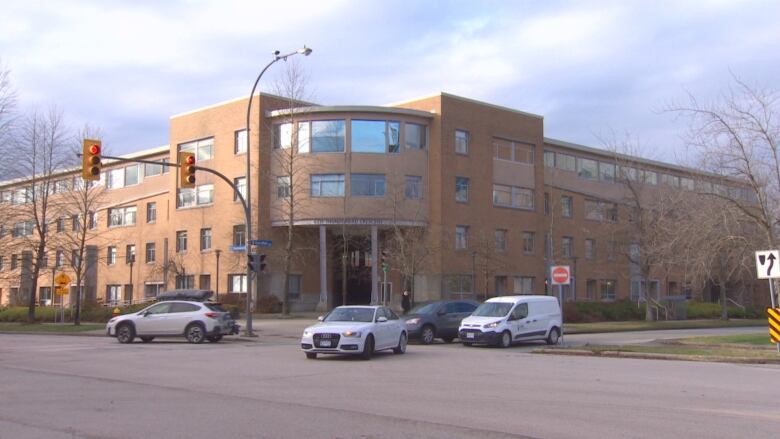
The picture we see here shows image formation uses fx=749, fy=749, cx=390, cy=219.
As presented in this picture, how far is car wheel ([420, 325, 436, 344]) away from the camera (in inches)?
1021

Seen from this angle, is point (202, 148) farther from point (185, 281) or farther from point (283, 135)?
point (185, 281)

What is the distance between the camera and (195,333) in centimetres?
2539

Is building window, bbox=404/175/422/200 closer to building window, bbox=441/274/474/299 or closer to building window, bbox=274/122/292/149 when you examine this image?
building window, bbox=441/274/474/299

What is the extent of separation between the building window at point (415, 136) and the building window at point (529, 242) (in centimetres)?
1183

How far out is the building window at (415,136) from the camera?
51125 millimetres

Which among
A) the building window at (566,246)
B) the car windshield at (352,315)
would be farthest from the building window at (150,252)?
the car windshield at (352,315)

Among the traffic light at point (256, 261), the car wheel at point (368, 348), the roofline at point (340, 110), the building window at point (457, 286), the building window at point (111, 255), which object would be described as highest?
the roofline at point (340, 110)

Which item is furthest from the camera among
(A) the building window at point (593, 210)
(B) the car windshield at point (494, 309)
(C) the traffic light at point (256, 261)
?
(A) the building window at point (593, 210)

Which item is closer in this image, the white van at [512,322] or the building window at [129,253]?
the white van at [512,322]

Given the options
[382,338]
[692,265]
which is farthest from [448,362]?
[692,265]

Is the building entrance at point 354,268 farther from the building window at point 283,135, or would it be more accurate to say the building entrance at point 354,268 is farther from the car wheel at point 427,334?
the car wheel at point 427,334

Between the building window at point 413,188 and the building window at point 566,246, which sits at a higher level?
the building window at point 413,188

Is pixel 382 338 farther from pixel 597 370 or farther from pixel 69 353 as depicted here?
pixel 69 353

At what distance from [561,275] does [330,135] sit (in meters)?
27.5
